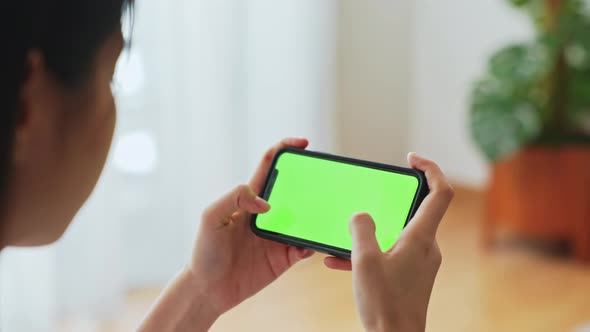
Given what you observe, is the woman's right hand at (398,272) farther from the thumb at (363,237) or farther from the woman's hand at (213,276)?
the woman's hand at (213,276)

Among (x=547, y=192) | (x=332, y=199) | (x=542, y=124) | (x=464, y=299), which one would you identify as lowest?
(x=464, y=299)

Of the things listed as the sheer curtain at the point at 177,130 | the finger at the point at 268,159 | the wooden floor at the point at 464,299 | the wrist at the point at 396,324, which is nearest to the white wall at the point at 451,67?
the wooden floor at the point at 464,299

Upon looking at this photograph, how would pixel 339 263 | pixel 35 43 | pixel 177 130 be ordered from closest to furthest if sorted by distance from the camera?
1. pixel 35 43
2. pixel 339 263
3. pixel 177 130

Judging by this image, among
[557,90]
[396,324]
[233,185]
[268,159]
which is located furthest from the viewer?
[557,90]

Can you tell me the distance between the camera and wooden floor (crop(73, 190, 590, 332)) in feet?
6.90

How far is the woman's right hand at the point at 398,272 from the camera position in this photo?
0.65m

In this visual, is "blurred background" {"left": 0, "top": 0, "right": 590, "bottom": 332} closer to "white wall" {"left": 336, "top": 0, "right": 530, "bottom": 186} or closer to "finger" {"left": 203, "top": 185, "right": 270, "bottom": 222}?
"white wall" {"left": 336, "top": 0, "right": 530, "bottom": 186}

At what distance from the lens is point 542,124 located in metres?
2.50

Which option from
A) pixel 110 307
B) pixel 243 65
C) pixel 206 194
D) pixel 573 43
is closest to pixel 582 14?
pixel 573 43

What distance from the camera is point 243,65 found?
2.27m

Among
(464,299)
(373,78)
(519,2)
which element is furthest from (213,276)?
(373,78)

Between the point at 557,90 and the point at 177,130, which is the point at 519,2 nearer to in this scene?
the point at 557,90

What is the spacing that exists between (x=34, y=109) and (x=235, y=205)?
42 cm

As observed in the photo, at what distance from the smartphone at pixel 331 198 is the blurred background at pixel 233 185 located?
1.08 m
